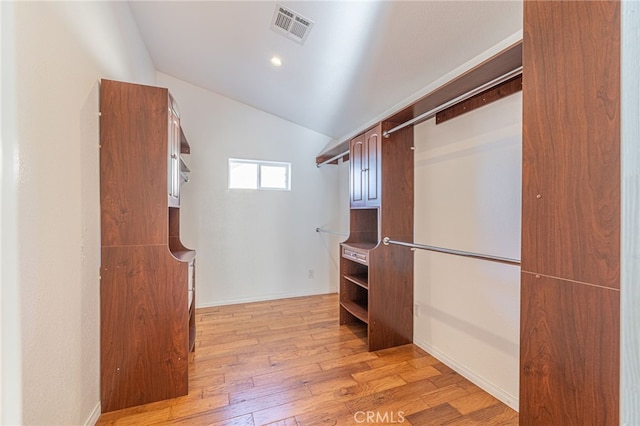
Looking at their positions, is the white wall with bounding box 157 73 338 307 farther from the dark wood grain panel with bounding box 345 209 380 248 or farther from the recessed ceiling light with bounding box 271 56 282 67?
the recessed ceiling light with bounding box 271 56 282 67

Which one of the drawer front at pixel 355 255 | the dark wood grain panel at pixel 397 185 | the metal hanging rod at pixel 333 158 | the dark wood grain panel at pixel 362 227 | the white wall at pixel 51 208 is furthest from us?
the metal hanging rod at pixel 333 158

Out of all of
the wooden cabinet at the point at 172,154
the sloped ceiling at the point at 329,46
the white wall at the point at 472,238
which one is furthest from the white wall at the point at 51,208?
the white wall at the point at 472,238

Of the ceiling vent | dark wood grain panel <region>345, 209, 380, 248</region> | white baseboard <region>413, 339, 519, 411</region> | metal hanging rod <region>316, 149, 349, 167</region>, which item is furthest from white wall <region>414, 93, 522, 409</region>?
the ceiling vent

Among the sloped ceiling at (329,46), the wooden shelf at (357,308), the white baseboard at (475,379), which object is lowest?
the white baseboard at (475,379)

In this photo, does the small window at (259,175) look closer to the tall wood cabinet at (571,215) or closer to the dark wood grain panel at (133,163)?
the dark wood grain panel at (133,163)

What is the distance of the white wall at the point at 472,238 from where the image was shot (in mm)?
1786

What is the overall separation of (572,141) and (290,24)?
2110 mm

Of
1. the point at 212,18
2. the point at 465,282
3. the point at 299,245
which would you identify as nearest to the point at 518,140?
the point at 465,282

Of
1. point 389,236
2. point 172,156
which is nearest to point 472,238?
point 389,236

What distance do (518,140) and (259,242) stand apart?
3228 mm

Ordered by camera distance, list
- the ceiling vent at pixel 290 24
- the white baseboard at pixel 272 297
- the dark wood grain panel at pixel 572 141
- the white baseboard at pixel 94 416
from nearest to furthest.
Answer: the dark wood grain panel at pixel 572 141, the white baseboard at pixel 94 416, the ceiling vent at pixel 290 24, the white baseboard at pixel 272 297

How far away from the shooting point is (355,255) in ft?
9.34

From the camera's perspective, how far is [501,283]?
1858 mm

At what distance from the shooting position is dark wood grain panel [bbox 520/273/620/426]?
71 cm
